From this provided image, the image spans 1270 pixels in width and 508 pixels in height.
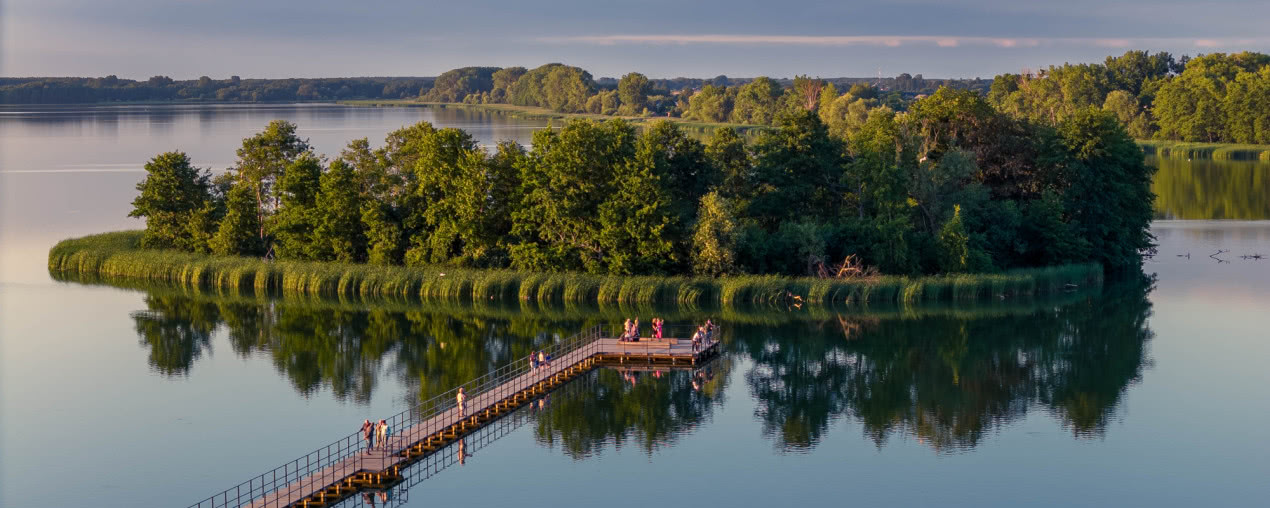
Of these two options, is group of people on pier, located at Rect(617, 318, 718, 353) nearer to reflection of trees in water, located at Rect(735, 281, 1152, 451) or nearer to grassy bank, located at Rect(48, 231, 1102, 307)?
reflection of trees in water, located at Rect(735, 281, 1152, 451)

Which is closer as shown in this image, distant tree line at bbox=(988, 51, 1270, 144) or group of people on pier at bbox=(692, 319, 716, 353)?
group of people on pier at bbox=(692, 319, 716, 353)

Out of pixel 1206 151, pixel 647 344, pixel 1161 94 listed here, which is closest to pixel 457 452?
pixel 647 344

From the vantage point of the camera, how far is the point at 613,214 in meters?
66.2

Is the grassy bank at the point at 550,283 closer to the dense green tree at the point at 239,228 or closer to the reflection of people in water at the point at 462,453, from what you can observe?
the dense green tree at the point at 239,228

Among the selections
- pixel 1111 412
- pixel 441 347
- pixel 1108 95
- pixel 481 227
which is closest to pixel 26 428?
pixel 441 347

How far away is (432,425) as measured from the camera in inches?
1649

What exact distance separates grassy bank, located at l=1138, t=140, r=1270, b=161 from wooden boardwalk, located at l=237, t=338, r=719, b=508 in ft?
378

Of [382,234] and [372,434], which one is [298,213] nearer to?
[382,234]

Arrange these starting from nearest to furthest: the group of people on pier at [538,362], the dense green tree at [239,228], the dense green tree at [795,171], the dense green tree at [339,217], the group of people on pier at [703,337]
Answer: the group of people on pier at [538,362], the group of people on pier at [703,337], the dense green tree at [339,217], the dense green tree at [795,171], the dense green tree at [239,228]

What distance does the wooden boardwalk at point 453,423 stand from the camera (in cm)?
3594

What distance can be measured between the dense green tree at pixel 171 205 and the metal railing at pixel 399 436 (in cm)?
3111

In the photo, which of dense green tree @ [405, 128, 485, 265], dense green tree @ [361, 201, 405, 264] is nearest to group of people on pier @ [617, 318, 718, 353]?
dense green tree @ [405, 128, 485, 265]

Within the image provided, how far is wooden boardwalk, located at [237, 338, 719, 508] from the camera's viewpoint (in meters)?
35.9

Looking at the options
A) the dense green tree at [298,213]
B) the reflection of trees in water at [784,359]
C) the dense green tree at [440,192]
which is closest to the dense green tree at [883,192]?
the reflection of trees in water at [784,359]
